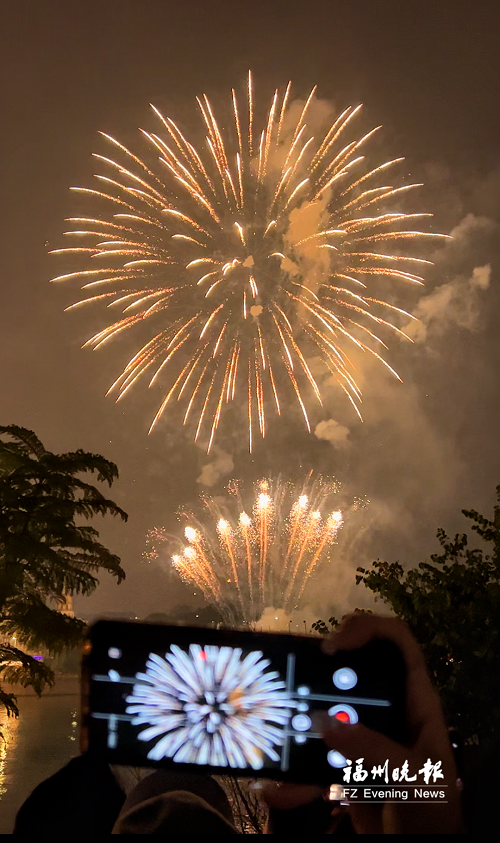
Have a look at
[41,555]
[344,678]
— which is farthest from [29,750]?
[344,678]

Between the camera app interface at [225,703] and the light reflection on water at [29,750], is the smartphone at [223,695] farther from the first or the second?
the light reflection on water at [29,750]

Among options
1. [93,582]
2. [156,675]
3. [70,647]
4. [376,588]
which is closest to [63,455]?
[93,582]

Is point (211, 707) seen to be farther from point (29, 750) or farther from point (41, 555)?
point (29, 750)

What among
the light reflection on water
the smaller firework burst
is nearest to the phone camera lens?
the smaller firework burst

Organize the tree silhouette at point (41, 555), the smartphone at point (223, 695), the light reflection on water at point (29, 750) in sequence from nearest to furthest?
the smartphone at point (223, 695) → the tree silhouette at point (41, 555) → the light reflection on water at point (29, 750)

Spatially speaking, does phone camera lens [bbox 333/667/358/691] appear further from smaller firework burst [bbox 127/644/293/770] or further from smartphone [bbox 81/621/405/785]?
smaller firework burst [bbox 127/644/293/770]

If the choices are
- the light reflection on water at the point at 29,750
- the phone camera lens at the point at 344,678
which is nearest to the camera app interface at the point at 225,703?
the phone camera lens at the point at 344,678

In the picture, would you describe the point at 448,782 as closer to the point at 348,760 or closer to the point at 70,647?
the point at 348,760
